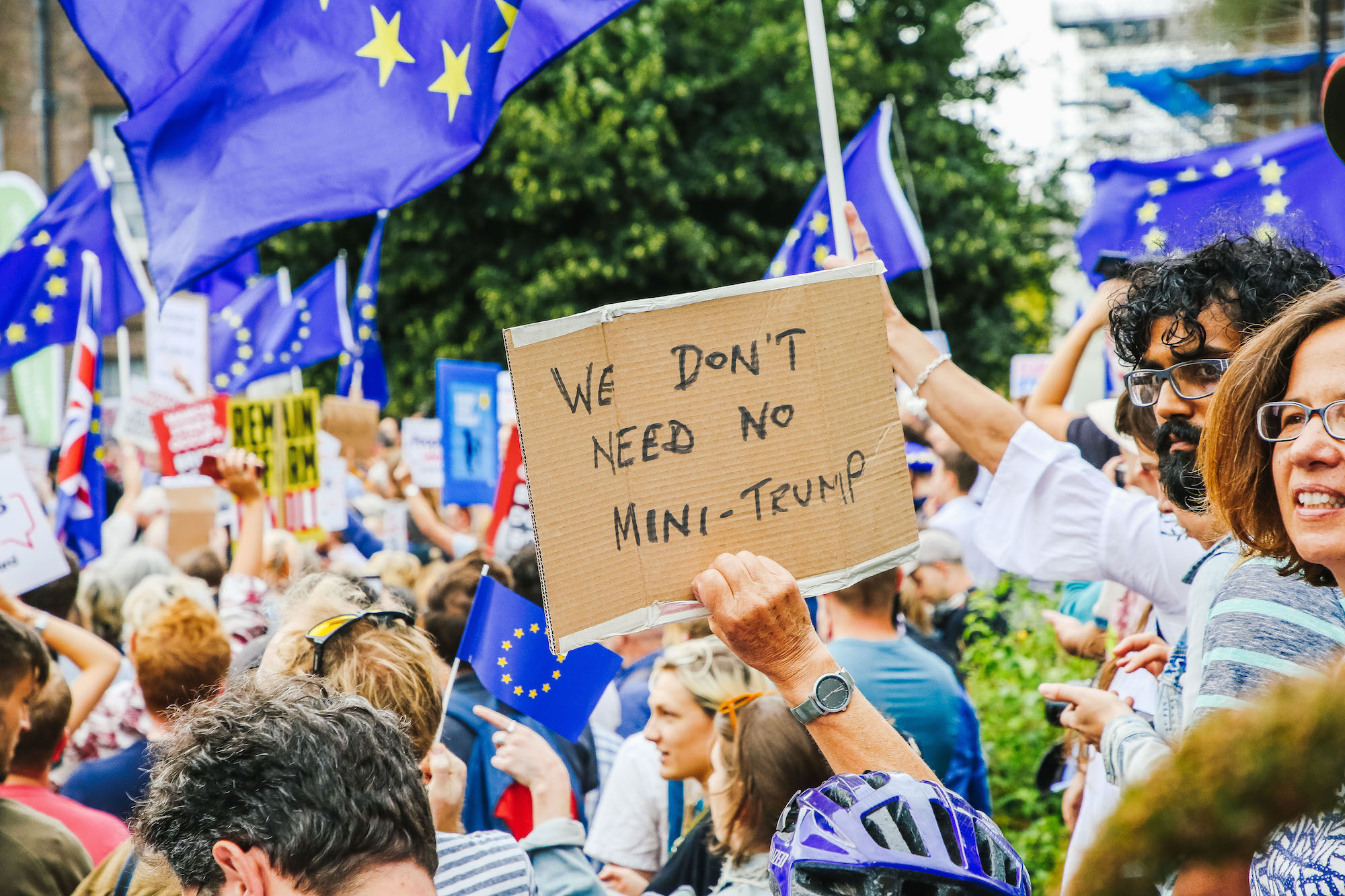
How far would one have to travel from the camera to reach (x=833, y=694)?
1.68m

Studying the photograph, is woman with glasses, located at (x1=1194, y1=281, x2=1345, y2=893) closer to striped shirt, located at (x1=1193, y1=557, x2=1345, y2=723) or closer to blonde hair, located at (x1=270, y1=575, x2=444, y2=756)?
striped shirt, located at (x1=1193, y1=557, x2=1345, y2=723)

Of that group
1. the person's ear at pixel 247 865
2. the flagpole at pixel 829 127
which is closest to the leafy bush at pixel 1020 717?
the flagpole at pixel 829 127

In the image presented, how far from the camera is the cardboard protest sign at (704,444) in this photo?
177 cm

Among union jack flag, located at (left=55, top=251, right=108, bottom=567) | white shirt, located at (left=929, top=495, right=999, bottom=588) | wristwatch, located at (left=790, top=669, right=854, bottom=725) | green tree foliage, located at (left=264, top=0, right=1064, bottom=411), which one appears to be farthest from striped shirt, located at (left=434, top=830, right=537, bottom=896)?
green tree foliage, located at (left=264, top=0, right=1064, bottom=411)

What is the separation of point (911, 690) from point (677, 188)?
16393mm

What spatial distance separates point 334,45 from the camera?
354 centimetres

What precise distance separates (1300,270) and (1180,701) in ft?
2.73

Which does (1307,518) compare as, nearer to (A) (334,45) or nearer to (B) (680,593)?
(B) (680,593)

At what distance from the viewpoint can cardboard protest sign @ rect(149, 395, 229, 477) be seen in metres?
6.95

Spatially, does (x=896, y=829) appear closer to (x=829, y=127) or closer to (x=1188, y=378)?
(x=1188, y=378)

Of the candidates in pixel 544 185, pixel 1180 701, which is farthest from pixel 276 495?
pixel 544 185

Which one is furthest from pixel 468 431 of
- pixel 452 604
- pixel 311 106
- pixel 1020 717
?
pixel 311 106

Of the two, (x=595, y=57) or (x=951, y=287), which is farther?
(x=951, y=287)

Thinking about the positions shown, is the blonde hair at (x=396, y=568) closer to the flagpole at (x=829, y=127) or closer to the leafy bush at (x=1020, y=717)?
the leafy bush at (x=1020, y=717)
